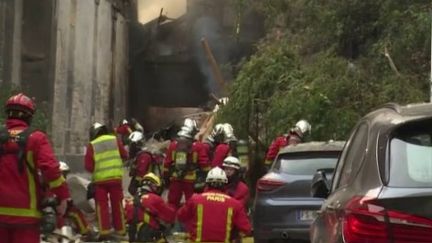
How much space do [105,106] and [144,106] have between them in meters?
7.62

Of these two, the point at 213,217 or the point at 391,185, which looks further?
the point at 213,217

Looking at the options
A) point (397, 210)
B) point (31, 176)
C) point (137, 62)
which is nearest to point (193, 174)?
point (31, 176)

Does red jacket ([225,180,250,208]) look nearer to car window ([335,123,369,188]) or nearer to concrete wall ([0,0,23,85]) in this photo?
car window ([335,123,369,188])

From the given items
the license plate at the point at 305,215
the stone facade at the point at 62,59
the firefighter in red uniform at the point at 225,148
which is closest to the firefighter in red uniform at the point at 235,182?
the license plate at the point at 305,215

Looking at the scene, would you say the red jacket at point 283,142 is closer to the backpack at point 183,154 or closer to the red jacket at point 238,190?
the backpack at point 183,154

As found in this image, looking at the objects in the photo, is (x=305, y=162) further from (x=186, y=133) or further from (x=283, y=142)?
(x=186, y=133)

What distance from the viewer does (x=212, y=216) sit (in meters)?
7.28

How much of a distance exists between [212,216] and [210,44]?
91.8 feet

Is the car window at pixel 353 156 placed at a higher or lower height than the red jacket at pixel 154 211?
higher

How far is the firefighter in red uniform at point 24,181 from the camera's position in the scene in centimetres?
666

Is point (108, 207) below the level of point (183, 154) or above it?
below

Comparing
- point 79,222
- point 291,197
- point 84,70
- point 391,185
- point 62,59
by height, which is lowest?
point 79,222

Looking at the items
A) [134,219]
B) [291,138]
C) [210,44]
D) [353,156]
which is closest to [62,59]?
[291,138]

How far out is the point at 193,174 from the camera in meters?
14.0
